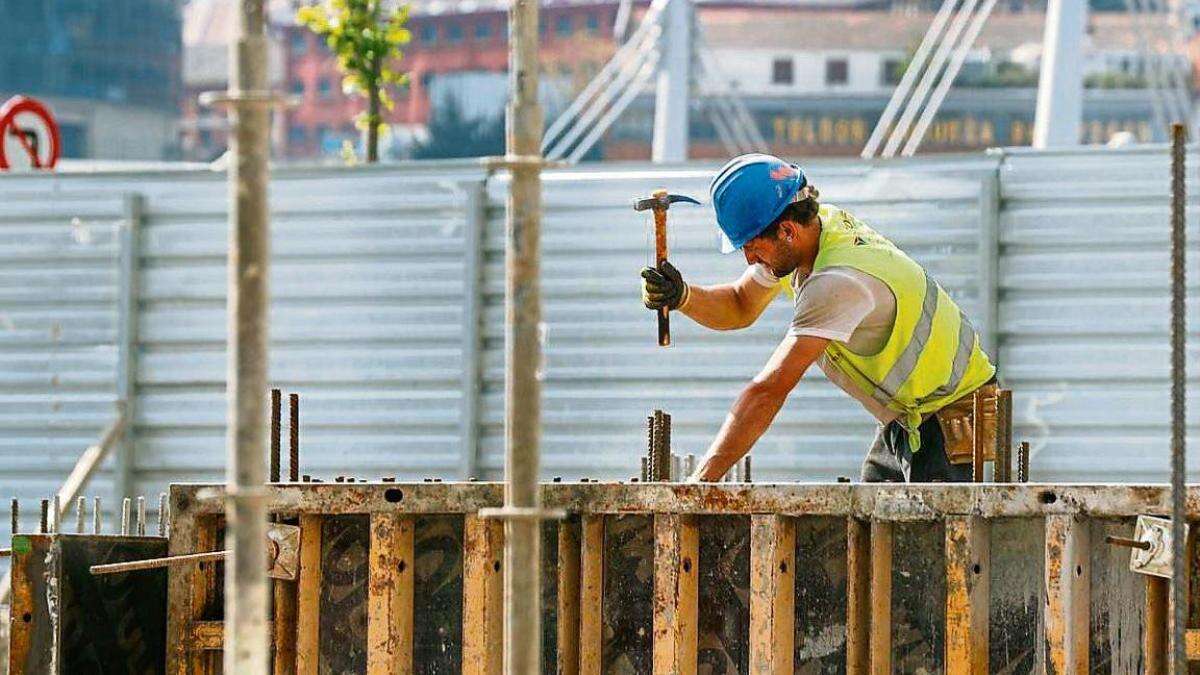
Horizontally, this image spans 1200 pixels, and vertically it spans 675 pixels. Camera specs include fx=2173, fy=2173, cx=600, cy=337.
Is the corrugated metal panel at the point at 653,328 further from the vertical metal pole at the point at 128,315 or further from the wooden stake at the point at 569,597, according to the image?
the wooden stake at the point at 569,597

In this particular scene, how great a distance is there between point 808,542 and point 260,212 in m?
2.43

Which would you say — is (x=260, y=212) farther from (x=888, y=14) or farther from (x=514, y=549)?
(x=888, y=14)

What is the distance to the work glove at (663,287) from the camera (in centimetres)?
748

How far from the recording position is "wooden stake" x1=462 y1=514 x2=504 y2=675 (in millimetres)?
6215

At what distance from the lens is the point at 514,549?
4.69m

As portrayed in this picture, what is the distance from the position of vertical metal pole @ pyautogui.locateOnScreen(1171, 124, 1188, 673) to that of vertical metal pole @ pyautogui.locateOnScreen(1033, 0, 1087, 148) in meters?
10.2

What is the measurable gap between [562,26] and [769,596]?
82.7 m

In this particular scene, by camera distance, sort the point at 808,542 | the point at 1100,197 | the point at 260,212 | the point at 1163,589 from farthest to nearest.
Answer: the point at 1100,197 < the point at 808,542 < the point at 1163,589 < the point at 260,212

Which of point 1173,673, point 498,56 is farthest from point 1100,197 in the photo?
point 498,56

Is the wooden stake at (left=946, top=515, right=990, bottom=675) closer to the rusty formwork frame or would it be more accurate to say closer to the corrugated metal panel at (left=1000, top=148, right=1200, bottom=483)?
the rusty formwork frame

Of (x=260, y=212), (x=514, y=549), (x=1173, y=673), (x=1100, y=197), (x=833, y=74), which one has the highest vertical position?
(x=833, y=74)

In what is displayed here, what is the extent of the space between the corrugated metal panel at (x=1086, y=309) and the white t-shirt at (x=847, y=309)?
4751mm

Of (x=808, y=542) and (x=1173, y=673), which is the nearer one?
(x=1173, y=673)

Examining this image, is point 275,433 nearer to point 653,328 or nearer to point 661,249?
point 661,249
